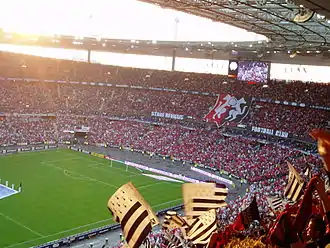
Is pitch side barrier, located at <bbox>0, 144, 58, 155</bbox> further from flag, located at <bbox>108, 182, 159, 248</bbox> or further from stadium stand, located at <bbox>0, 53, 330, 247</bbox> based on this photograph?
flag, located at <bbox>108, 182, 159, 248</bbox>

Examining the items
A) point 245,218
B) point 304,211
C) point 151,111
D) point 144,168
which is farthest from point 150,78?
point 304,211

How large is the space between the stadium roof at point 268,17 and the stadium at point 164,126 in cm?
15

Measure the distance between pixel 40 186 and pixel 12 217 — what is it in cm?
740

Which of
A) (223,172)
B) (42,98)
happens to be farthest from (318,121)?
(42,98)

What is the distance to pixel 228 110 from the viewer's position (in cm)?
5500

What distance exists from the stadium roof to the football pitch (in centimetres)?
1510

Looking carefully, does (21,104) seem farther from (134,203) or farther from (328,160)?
(328,160)

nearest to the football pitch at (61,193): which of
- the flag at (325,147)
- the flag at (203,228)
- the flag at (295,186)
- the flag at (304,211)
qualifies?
the flag at (295,186)

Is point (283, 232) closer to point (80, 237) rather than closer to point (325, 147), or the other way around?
point (325, 147)

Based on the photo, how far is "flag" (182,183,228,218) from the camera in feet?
32.3

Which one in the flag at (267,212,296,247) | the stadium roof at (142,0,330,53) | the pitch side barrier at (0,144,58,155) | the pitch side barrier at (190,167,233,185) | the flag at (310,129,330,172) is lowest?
the pitch side barrier at (190,167,233,185)

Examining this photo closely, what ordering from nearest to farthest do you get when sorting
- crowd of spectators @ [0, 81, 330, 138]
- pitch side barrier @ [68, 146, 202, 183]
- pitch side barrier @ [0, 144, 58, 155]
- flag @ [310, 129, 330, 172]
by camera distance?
1. flag @ [310, 129, 330, 172]
2. pitch side barrier @ [68, 146, 202, 183]
3. pitch side barrier @ [0, 144, 58, 155]
4. crowd of spectators @ [0, 81, 330, 138]

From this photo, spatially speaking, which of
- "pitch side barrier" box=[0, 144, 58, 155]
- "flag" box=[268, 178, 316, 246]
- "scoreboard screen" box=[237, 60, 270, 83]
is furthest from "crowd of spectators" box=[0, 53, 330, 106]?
"flag" box=[268, 178, 316, 246]

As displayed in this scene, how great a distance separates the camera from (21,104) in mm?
59594
